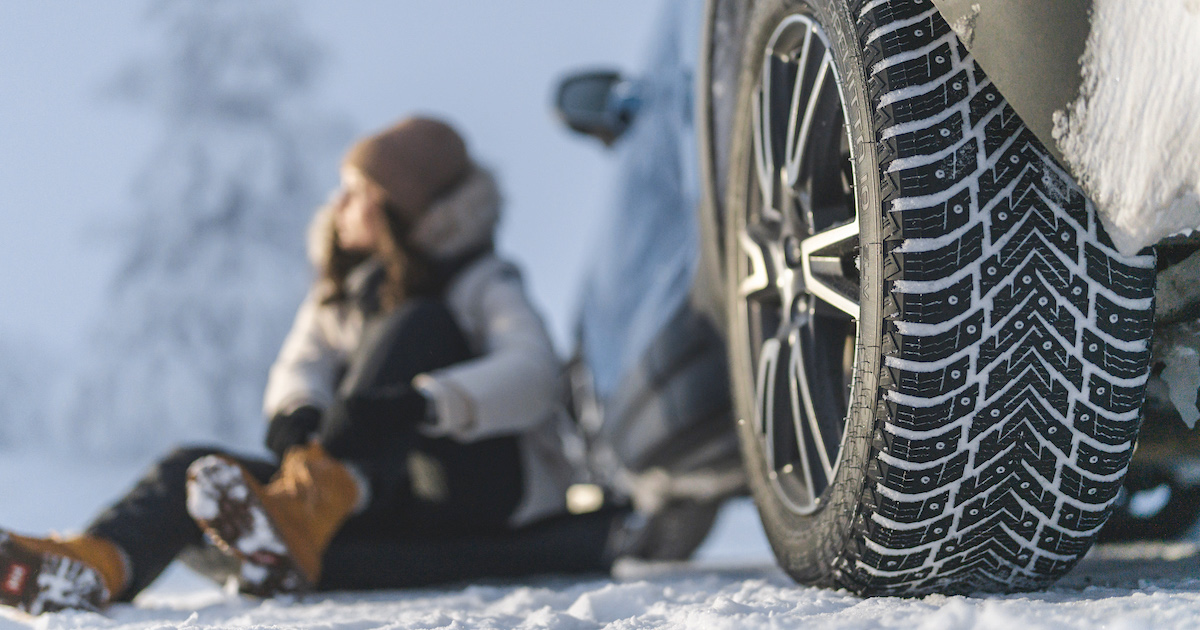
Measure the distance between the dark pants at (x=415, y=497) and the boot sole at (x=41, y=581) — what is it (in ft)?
0.65

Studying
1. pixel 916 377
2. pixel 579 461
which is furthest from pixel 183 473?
pixel 579 461

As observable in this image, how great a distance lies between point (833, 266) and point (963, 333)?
7.9 inches

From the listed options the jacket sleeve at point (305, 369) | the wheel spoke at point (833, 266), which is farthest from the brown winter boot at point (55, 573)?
the wheel spoke at point (833, 266)

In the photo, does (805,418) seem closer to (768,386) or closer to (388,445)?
(768,386)

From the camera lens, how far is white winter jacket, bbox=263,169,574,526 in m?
1.67

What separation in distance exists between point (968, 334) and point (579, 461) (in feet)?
8.49

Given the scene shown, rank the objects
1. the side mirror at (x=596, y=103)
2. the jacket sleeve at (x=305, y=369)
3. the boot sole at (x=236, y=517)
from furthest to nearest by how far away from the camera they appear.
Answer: the side mirror at (x=596, y=103)
the jacket sleeve at (x=305, y=369)
the boot sole at (x=236, y=517)

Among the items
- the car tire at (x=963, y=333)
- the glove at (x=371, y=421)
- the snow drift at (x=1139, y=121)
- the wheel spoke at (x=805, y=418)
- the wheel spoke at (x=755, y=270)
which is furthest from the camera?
the glove at (x=371, y=421)

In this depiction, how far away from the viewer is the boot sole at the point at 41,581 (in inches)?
42.9

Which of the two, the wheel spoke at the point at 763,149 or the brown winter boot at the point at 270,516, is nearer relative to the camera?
the wheel spoke at the point at 763,149

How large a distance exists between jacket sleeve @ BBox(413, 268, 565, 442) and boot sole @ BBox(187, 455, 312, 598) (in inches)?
16.1

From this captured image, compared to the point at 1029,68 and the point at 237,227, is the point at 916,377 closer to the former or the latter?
the point at 1029,68

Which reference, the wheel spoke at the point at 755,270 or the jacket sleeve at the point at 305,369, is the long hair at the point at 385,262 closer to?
the jacket sleeve at the point at 305,369

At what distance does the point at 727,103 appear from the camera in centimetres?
120
